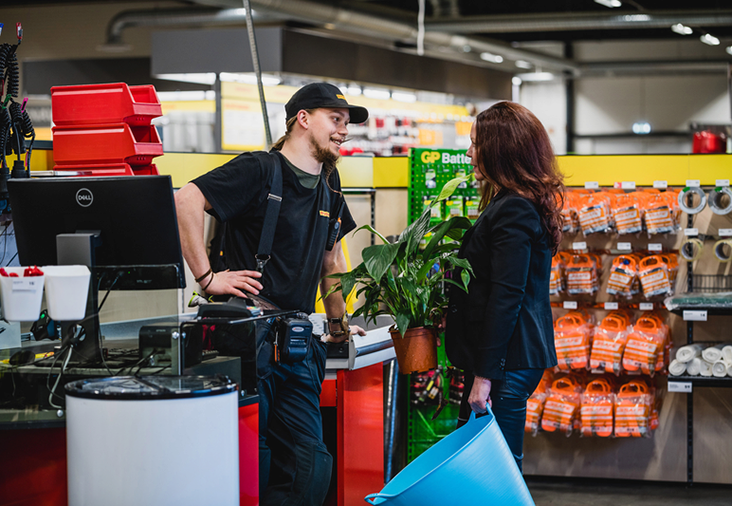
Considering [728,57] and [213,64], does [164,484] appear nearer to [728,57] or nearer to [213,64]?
[213,64]

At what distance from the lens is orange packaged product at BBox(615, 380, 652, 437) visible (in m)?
4.06

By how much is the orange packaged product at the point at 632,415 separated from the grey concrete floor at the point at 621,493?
357mm

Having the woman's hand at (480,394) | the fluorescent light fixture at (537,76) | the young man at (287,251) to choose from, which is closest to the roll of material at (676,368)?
the woman's hand at (480,394)

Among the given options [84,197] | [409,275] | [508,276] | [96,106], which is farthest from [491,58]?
[84,197]

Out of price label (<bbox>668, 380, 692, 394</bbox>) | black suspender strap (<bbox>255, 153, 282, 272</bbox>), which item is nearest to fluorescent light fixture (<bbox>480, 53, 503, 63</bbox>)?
price label (<bbox>668, 380, 692, 394</bbox>)

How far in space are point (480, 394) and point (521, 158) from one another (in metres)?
0.76

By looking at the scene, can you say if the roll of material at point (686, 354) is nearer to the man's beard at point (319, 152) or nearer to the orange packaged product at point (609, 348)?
the orange packaged product at point (609, 348)

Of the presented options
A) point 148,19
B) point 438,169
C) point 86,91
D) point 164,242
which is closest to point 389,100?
point 148,19

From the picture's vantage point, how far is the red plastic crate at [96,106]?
289 centimetres

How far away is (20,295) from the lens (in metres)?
1.74

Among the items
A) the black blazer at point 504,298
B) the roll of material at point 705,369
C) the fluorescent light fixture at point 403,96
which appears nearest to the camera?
the black blazer at point 504,298

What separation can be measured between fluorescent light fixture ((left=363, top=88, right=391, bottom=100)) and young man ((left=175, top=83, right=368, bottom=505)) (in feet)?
23.1

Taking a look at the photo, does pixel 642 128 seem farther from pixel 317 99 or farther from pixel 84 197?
pixel 84 197

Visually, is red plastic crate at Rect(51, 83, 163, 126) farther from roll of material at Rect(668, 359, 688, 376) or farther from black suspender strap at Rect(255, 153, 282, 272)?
roll of material at Rect(668, 359, 688, 376)
